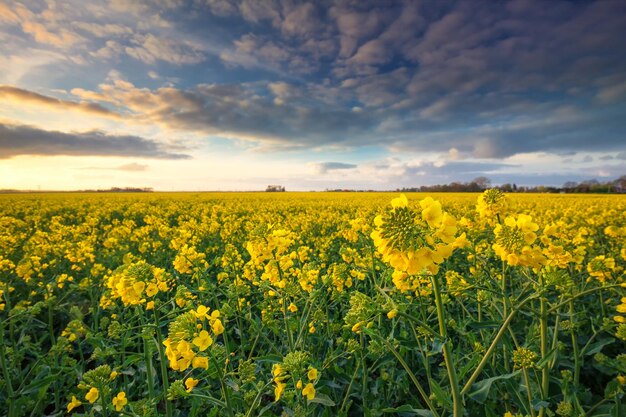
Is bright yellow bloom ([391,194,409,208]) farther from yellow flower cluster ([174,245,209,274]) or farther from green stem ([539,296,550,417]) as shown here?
yellow flower cluster ([174,245,209,274])

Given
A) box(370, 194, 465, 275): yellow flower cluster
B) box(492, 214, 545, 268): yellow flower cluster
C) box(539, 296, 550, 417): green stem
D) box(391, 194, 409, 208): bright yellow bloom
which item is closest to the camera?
box(370, 194, 465, 275): yellow flower cluster

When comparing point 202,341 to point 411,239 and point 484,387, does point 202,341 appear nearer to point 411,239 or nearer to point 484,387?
point 411,239

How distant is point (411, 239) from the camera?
1529mm

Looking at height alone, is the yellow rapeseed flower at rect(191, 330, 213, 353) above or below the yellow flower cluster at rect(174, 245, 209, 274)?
below

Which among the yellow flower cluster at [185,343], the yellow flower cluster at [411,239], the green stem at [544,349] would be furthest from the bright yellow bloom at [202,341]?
the green stem at [544,349]

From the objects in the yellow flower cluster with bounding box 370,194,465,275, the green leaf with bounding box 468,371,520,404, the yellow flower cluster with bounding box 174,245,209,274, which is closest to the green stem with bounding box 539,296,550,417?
the green leaf with bounding box 468,371,520,404

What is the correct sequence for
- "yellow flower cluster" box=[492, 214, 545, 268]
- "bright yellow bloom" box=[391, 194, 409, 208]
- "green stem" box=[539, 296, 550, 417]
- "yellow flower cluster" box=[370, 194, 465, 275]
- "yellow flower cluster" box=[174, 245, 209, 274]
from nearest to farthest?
"yellow flower cluster" box=[370, 194, 465, 275] < "bright yellow bloom" box=[391, 194, 409, 208] < "yellow flower cluster" box=[492, 214, 545, 268] < "green stem" box=[539, 296, 550, 417] < "yellow flower cluster" box=[174, 245, 209, 274]

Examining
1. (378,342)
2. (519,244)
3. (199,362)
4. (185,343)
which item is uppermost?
(519,244)

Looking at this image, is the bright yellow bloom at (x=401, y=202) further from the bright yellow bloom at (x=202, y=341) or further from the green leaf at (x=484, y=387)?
the bright yellow bloom at (x=202, y=341)

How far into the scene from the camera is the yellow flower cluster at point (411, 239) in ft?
5.05

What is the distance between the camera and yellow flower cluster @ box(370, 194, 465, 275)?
154cm

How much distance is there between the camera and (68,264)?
7348 mm

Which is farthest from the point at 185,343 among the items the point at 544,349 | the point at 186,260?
the point at 544,349

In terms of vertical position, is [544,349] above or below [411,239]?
below
